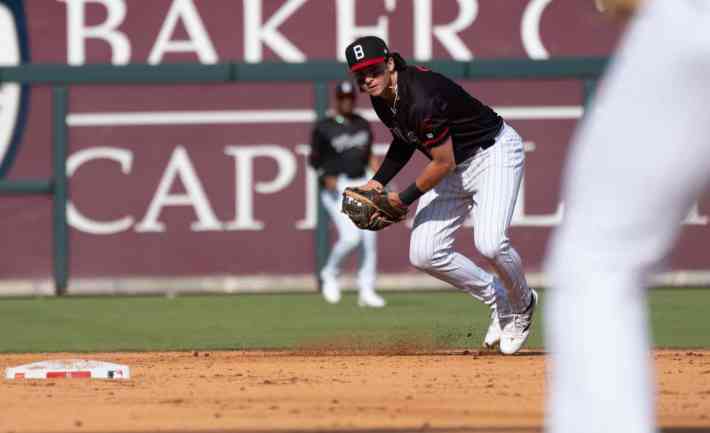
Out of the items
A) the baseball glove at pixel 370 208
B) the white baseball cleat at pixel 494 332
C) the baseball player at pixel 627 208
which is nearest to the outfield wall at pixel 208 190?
the white baseball cleat at pixel 494 332

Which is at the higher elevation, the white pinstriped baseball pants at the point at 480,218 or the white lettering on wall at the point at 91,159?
the white pinstriped baseball pants at the point at 480,218

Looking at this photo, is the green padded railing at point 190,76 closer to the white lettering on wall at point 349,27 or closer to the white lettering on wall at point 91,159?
the white lettering on wall at point 91,159

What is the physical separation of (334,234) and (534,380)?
6.33m

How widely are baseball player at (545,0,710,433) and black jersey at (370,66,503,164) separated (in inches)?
158

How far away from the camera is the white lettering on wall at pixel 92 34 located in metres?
12.7

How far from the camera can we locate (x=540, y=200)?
12344mm

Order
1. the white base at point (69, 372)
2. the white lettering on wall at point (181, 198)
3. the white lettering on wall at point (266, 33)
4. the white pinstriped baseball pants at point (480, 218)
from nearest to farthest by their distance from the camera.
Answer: the white base at point (69, 372) → the white pinstriped baseball pants at point (480, 218) → the white lettering on wall at point (181, 198) → the white lettering on wall at point (266, 33)

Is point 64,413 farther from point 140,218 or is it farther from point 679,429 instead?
point 140,218

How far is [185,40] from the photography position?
12.8 metres

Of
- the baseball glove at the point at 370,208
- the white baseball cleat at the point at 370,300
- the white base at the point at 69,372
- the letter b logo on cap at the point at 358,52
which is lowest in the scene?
the white baseball cleat at the point at 370,300

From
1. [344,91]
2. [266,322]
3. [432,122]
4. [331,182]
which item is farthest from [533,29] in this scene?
[432,122]

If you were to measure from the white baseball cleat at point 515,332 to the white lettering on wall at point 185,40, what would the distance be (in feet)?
20.2

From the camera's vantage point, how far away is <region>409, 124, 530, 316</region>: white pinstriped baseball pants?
276 inches

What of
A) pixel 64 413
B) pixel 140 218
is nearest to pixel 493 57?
pixel 140 218
